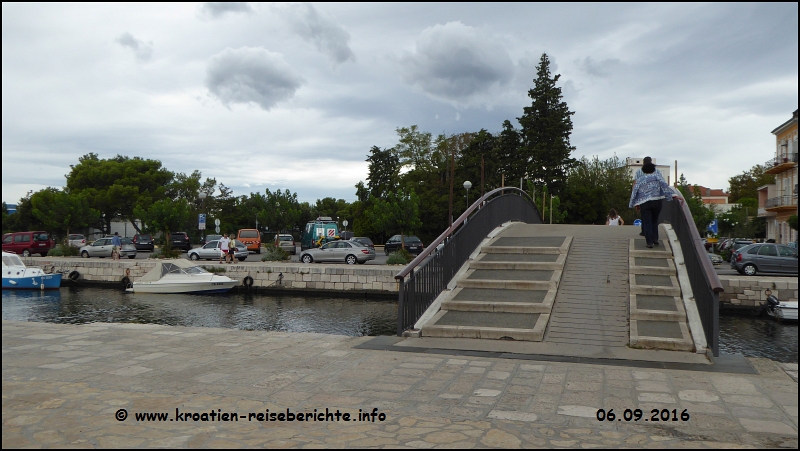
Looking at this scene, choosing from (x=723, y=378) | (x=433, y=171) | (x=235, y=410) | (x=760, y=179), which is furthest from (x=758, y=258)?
(x=760, y=179)

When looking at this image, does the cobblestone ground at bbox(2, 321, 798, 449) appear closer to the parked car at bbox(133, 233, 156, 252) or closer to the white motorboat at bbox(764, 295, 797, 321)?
the white motorboat at bbox(764, 295, 797, 321)

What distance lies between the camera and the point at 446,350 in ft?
23.8

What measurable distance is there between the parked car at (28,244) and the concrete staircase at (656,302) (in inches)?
1444

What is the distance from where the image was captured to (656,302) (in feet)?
26.9

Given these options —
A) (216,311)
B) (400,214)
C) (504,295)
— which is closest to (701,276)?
(504,295)

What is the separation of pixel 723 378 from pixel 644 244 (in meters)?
5.30

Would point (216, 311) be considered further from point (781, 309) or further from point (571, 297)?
point (781, 309)

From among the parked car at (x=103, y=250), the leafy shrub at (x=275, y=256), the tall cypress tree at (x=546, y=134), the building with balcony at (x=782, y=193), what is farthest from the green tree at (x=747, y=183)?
the parked car at (x=103, y=250)

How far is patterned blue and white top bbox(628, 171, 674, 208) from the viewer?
1011 cm

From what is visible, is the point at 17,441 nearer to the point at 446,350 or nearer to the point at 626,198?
the point at 446,350

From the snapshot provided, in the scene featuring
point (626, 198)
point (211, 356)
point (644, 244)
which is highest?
point (626, 198)

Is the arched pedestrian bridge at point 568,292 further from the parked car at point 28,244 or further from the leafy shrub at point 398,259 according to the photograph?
the parked car at point 28,244

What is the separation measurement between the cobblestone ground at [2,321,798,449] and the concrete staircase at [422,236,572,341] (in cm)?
115

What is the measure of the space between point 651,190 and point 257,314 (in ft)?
37.2
